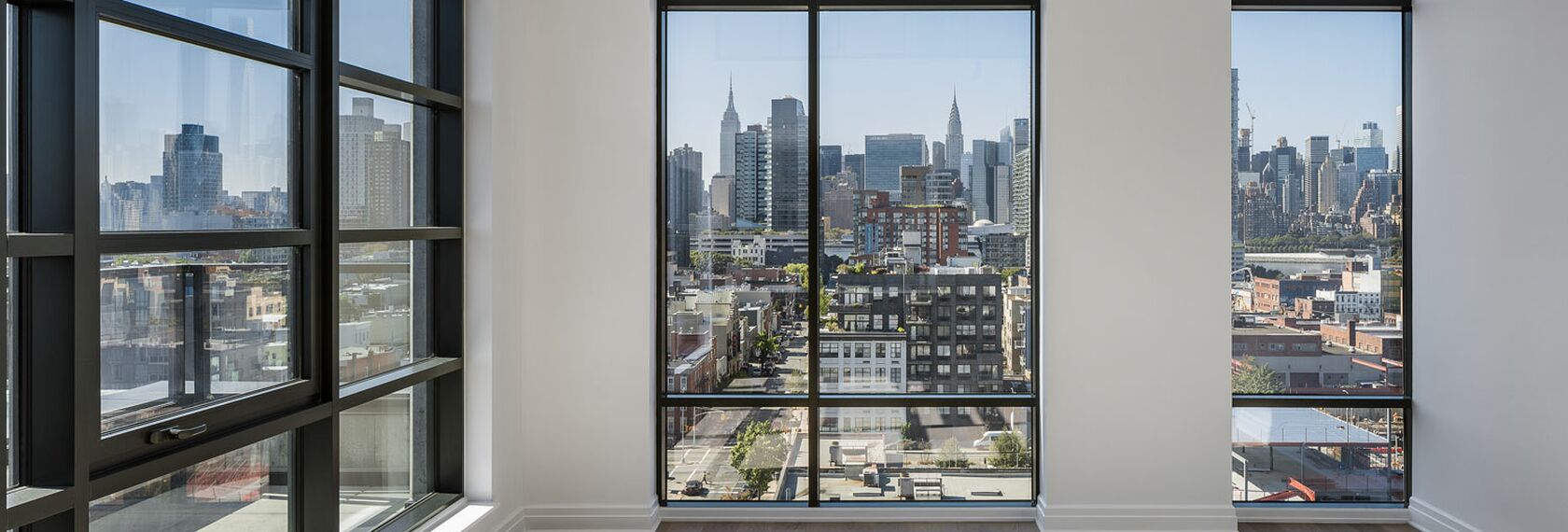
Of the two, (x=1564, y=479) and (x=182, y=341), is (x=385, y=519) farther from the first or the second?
(x=1564, y=479)

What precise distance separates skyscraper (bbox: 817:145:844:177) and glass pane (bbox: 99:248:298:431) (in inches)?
80.3

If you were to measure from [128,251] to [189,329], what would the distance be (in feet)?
0.86

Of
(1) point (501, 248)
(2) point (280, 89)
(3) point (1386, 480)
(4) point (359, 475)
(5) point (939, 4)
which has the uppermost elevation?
(5) point (939, 4)

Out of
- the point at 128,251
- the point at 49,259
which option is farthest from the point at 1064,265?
the point at 49,259

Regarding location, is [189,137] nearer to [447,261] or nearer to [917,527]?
[447,261]

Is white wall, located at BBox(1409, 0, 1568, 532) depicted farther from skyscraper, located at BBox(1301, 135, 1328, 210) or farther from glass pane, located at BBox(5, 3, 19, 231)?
glass pane, located at BBox(5, 3, 19, 231)

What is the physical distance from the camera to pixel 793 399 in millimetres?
3643

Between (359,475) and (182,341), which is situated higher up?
(182,341)

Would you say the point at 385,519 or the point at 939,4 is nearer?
the point at 385,519

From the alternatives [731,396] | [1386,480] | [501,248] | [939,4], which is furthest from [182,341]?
[1386,480]

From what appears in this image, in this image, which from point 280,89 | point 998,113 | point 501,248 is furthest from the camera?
point 998,113

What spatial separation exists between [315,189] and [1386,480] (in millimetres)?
4289

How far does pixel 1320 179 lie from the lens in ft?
11.8

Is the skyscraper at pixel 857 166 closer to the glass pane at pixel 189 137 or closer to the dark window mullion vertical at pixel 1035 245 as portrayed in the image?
the dark window mullion vertical at pixel 1035 245
